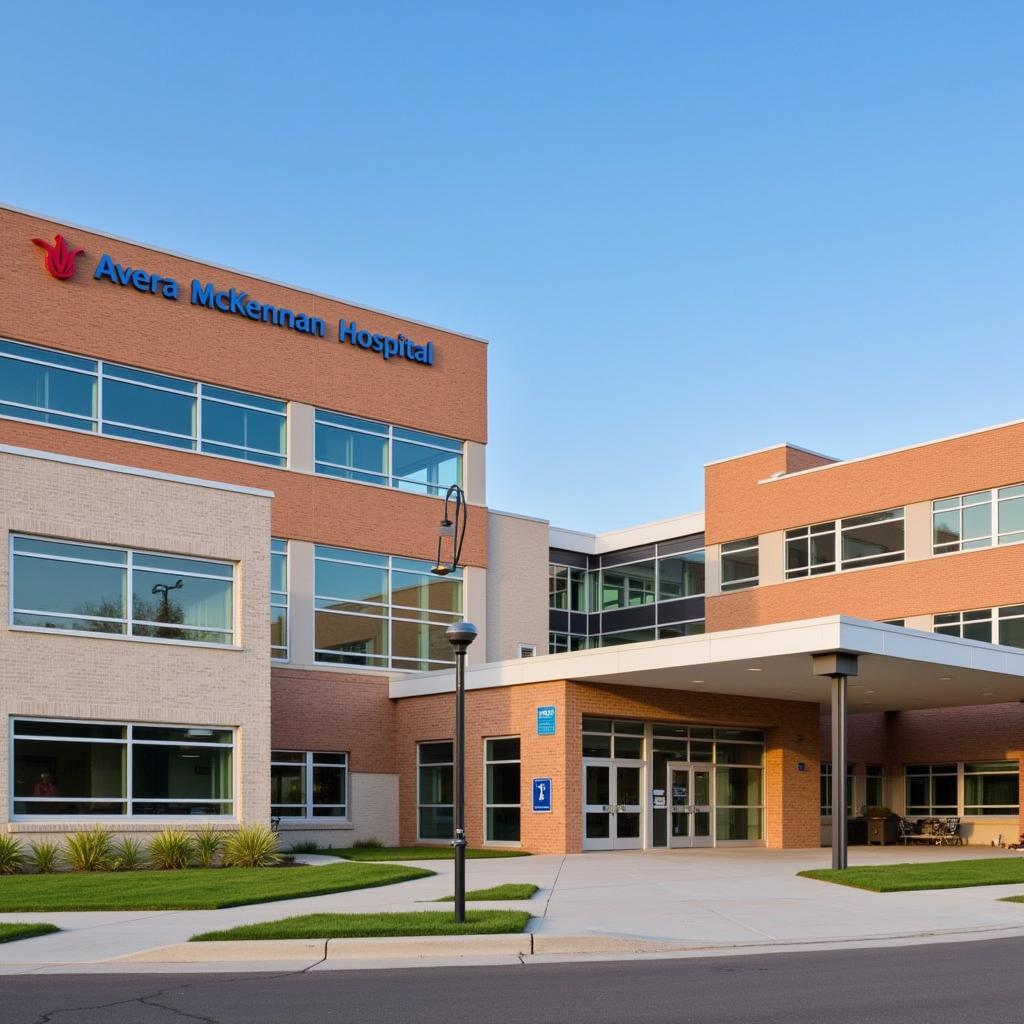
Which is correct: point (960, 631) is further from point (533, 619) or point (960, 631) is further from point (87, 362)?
point (87, 362)

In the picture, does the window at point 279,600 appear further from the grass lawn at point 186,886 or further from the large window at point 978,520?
the large window at point 978,520

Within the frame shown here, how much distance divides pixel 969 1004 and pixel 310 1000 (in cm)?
494

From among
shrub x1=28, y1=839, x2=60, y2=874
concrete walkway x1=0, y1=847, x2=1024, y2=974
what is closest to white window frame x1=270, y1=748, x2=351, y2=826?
shrub x1=28, y1=839, x2=60, y2=874

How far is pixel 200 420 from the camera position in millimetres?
33250

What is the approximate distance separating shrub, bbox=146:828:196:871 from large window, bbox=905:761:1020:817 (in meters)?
24.1

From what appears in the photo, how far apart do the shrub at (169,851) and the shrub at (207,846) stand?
8.7 inches

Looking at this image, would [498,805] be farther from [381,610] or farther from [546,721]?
[381,610]

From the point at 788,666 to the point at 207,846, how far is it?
449 inches

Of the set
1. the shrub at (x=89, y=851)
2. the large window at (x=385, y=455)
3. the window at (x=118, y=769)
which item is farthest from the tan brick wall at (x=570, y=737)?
the shrub at (x=89, y=851)

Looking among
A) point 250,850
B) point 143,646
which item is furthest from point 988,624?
point 143,646

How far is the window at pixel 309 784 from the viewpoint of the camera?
3276cm

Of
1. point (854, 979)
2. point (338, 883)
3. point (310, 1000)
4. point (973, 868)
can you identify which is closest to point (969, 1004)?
point (854, 979)

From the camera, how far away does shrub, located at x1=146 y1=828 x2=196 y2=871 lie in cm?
2397

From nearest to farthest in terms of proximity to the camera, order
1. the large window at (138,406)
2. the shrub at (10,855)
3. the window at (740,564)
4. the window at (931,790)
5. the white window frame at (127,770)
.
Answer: the shrub at (10,855) → the white window frame at (127,770) → the large window at (138,406) → the window at (931,790) → the window at (740,564)
